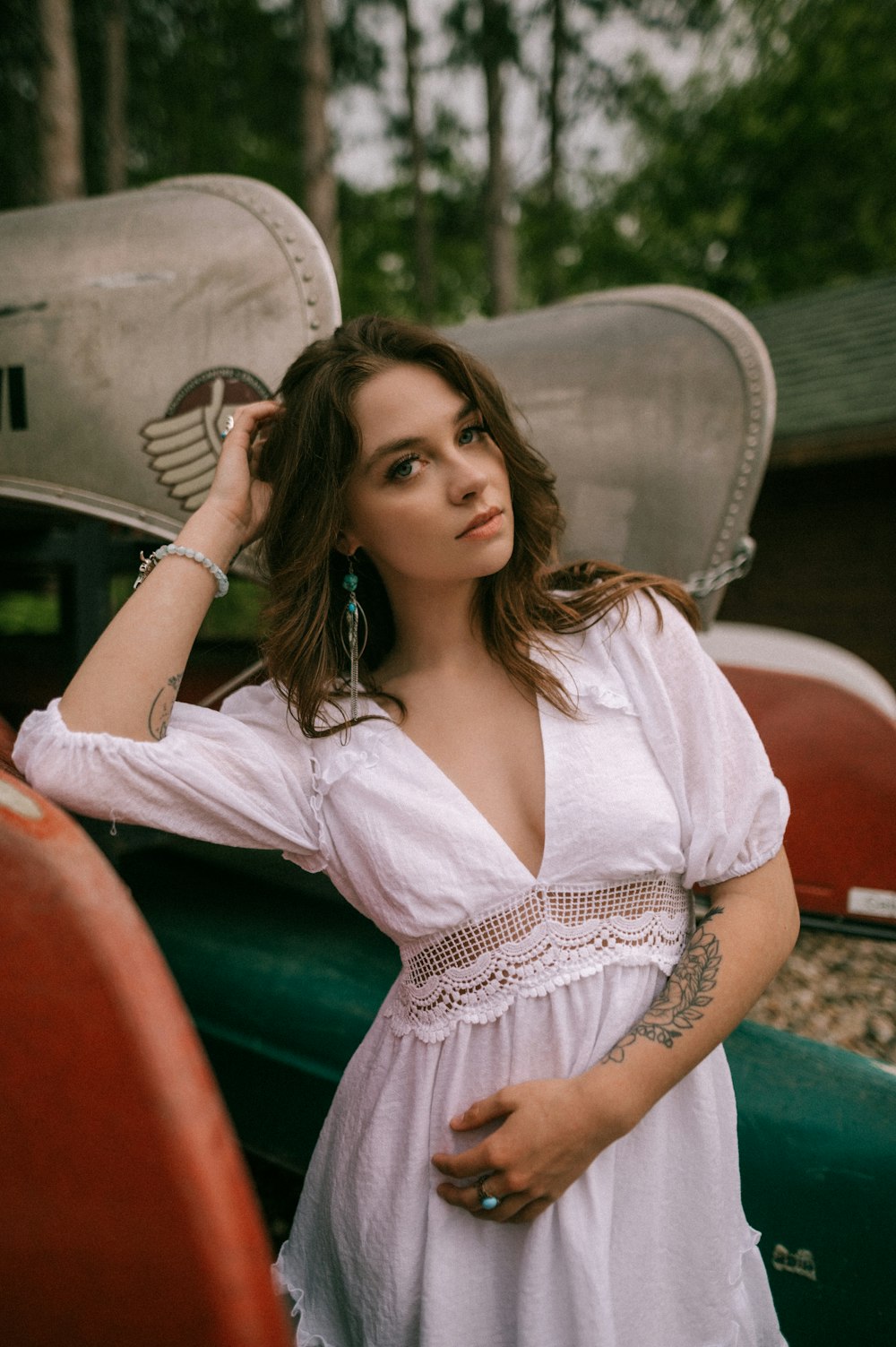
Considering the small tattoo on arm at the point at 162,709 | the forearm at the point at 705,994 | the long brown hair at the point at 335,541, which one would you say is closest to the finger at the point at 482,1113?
the forearm at the point at 705,994

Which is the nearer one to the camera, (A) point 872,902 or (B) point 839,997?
(A) point 872,902

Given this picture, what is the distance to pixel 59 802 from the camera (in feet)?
3.94

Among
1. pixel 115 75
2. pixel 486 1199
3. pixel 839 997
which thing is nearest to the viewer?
pixel 486 1199

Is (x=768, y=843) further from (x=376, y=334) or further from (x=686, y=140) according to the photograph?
(x=686, y=140)

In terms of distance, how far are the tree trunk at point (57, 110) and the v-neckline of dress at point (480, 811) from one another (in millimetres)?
5484

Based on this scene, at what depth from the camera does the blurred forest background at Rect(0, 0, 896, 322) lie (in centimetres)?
851

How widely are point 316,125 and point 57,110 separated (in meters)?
2.11

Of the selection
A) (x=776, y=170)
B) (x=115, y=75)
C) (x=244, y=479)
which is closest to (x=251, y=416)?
(x=244, y=479)

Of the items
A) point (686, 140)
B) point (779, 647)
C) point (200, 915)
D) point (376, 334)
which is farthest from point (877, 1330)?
point (686, 140)

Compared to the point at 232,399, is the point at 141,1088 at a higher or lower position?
lower

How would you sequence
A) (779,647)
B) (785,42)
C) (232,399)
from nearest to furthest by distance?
(232,399) → (779,647) → (785,42)

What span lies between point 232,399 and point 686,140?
1950cm

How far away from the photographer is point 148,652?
1268mm

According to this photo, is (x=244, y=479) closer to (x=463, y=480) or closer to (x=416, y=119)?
(x=463, y=480)
